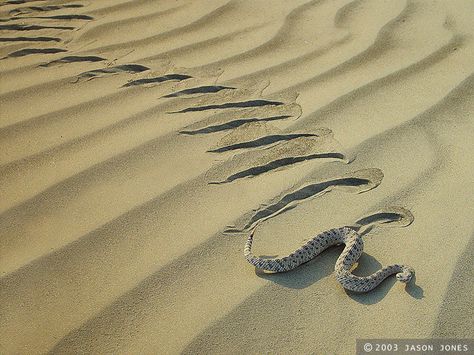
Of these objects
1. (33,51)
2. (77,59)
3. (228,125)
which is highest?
(33,51)

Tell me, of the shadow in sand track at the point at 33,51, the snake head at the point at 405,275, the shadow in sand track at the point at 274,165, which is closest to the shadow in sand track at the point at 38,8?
the shadow in sand track at the point at 33,51

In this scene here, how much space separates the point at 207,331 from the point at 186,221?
0.66m

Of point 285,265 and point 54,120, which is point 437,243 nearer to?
point 285,265

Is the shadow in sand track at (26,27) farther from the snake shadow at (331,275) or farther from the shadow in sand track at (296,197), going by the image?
the snake shadow at (331,275)

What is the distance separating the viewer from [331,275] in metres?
2.67

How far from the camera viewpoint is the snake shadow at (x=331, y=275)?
2545 mm

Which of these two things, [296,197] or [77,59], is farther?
[77,59]

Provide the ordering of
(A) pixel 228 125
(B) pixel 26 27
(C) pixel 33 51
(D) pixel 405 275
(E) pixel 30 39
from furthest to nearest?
(B) pixel 26 27
(E) pixel 30 39
(C) pixel 33 51
(A) pixel 228 125
(D) pixel 405 275

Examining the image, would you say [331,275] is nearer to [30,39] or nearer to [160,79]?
[160,79]

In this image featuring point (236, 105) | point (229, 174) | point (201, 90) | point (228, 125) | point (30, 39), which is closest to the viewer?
point (229, 174)

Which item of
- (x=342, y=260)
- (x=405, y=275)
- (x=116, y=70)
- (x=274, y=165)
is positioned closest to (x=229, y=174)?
(x=274, y=165)

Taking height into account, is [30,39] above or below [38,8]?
below

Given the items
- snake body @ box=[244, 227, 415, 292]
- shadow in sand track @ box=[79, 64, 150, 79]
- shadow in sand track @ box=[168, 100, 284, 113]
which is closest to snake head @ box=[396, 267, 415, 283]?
snake body @ box=[244, 227, 415, 292]

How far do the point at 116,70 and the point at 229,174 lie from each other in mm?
1497
